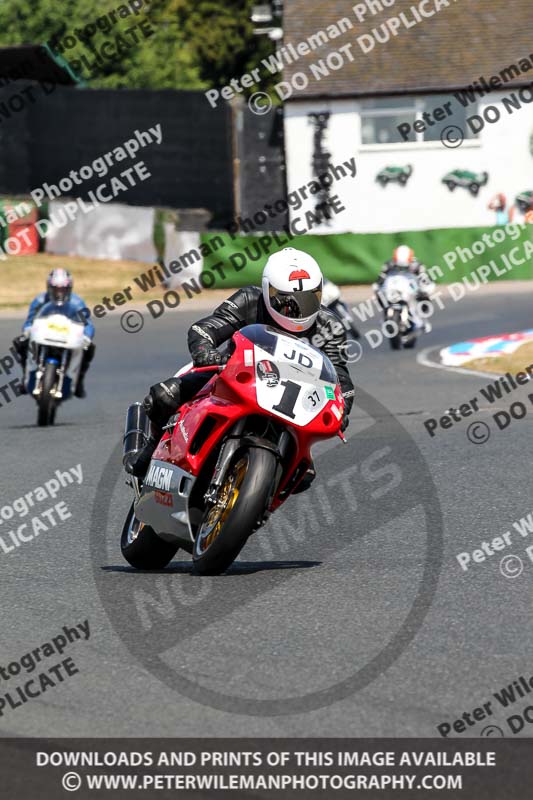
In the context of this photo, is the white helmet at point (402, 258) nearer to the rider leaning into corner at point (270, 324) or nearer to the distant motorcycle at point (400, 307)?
the distant motorcycle at point (400, 307)

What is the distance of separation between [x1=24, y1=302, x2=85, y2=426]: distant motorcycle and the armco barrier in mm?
17557

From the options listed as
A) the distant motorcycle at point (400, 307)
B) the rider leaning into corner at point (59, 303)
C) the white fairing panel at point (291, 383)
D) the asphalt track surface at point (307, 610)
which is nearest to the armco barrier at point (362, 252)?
the distant motorcycle at point (400, 307)

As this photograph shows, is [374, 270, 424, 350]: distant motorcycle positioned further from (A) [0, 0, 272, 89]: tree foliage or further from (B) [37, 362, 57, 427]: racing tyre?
(A) [0, 0, 272, 89]: tree foliage

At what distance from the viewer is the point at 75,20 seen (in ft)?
196

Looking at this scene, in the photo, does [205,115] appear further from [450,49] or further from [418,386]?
[418,386]

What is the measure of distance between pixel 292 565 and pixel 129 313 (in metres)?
22.2

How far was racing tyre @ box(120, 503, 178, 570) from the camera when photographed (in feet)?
25.2

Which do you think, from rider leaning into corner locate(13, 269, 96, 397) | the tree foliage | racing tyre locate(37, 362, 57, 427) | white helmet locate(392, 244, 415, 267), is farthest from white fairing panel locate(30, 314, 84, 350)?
the tree foliage

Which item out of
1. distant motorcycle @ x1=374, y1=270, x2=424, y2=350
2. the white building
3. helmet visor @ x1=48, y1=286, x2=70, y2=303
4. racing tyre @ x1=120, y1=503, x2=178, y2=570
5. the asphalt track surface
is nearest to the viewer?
the asphalt track surface

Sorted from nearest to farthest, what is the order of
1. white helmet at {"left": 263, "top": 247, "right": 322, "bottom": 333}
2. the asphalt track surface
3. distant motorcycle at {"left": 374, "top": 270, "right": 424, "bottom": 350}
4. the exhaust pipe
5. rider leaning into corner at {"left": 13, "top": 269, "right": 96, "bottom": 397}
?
the asphalt track surface < white helmet at {"left": 263, "top": 247, "right": 322, "bottom": 333} < the exhaust pipe < rider leaning into corner at {"left": 13, "top": 269, "right": 96, "bottom": 397} < distant motorcycle at {"left": 374, "top": 270, "right": 424, "bottom": 350}

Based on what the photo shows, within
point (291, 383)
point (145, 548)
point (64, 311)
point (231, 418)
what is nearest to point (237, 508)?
point (231, 418)

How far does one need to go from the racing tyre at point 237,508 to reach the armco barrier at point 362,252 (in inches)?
996

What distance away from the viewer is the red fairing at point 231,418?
6906 mm
